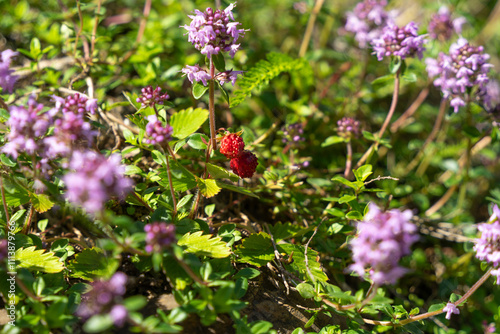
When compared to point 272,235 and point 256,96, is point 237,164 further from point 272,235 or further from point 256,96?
point 256,96

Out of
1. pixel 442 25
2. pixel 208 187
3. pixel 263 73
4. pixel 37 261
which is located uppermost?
pixel 442 25

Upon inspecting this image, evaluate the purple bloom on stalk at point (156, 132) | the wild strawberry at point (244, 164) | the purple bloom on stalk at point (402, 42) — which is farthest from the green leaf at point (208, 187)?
the purple bloom on stalk at point (402, 42)

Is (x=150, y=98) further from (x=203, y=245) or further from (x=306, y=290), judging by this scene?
(x=306, y=290)

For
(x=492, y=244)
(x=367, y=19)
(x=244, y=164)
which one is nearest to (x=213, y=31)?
(x=244, y=164)

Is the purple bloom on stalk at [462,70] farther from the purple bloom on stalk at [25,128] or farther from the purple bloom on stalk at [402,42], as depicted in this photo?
the purple bloom on stalk at [25,128]

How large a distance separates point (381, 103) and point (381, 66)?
0.53 m

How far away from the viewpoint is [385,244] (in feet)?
5.57

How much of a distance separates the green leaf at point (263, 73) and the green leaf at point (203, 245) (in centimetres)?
119

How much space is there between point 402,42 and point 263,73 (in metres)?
1.18

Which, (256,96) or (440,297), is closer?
(440,297)

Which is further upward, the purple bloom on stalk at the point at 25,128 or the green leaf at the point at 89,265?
the purple bloom on stalk at the point at 25,128

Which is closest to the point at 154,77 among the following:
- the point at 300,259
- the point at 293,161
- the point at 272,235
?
the point at 293,161

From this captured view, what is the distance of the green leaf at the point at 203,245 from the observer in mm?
2301

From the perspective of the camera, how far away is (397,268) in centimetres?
179
